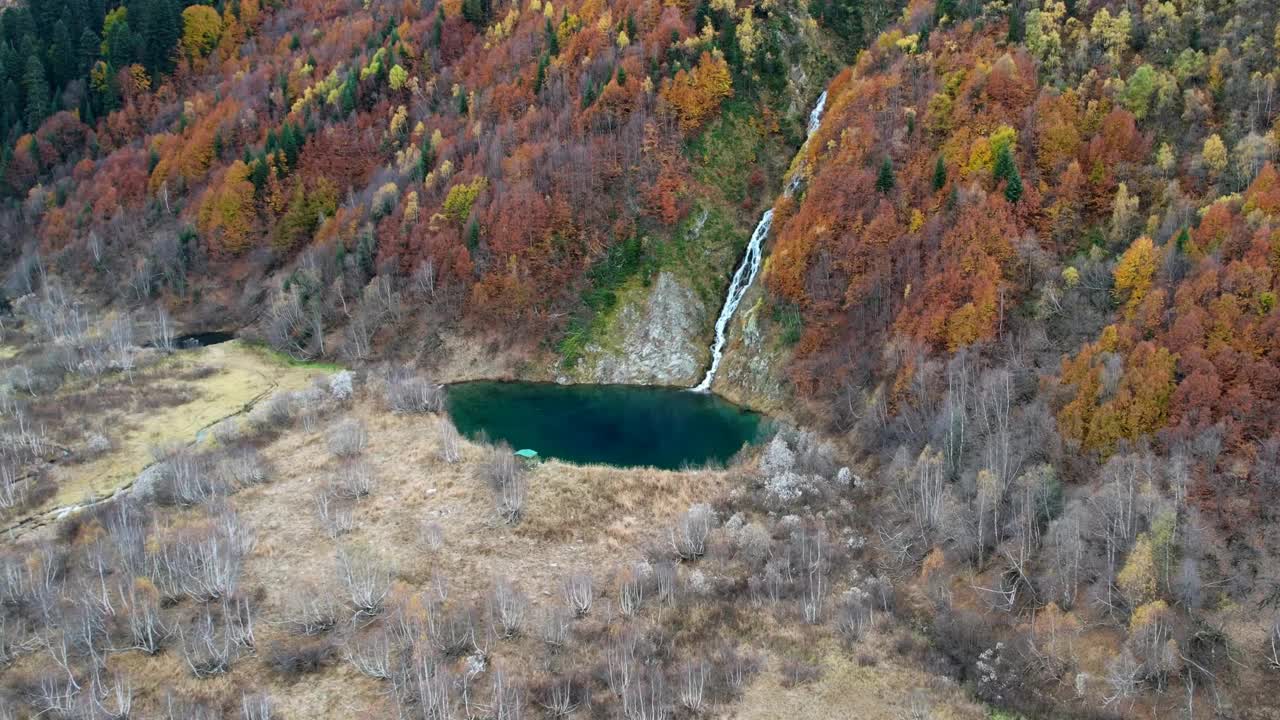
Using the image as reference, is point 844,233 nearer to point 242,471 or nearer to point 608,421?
point 608,421

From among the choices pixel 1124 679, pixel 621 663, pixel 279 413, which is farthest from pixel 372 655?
pixel 279 413

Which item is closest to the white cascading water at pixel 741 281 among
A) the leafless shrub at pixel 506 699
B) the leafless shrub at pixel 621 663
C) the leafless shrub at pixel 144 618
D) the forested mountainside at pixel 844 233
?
the forested mountainside at pixel 844 233

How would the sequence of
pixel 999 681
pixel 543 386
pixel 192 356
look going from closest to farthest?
pixel 999 681, pixel 543 386, pixel 192 356

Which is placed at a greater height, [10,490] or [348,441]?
[348,441]

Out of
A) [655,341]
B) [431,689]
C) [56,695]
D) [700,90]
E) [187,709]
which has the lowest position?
[56,695]

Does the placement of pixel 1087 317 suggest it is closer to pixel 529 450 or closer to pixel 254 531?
pixel 529 450

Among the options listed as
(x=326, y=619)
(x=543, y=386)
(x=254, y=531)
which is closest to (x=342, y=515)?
(x=254, y=531)
